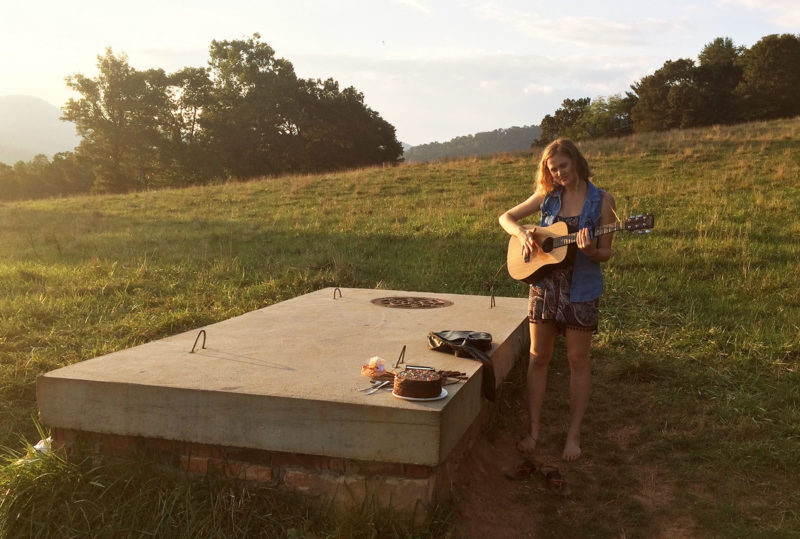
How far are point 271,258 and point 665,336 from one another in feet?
18.5

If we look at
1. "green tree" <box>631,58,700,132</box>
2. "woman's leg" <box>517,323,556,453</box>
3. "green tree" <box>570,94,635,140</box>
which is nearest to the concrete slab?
"woman's leg" <box>517,323,556,453</box>

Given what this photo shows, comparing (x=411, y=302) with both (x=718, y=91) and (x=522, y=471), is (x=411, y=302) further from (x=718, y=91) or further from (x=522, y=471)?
(x=718, y=91)

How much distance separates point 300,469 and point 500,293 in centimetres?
463

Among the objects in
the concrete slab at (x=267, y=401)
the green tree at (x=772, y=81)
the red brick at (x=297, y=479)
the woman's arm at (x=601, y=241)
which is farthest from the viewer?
the green tree at (x=772, y=81)

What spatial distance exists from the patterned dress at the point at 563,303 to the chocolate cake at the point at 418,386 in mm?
1077

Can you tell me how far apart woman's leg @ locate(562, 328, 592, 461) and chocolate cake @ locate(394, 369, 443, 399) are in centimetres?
109

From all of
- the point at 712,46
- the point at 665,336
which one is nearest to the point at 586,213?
the point at 665,336

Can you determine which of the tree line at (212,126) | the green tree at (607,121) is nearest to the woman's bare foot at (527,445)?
the tree line at (212,126)

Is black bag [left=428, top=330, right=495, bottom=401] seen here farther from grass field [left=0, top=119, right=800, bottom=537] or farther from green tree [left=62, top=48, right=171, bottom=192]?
green tree [left=62, top=48, right=171, bottom=192]

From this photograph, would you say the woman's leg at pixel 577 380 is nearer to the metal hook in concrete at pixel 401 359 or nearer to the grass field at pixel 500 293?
the grass field at pixel 500 293

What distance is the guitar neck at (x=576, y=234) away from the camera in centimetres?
344

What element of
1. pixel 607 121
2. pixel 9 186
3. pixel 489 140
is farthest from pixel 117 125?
pixel 607 121

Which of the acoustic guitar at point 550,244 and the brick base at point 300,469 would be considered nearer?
the brick base at point 300,469

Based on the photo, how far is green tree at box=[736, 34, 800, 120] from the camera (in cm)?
3759
